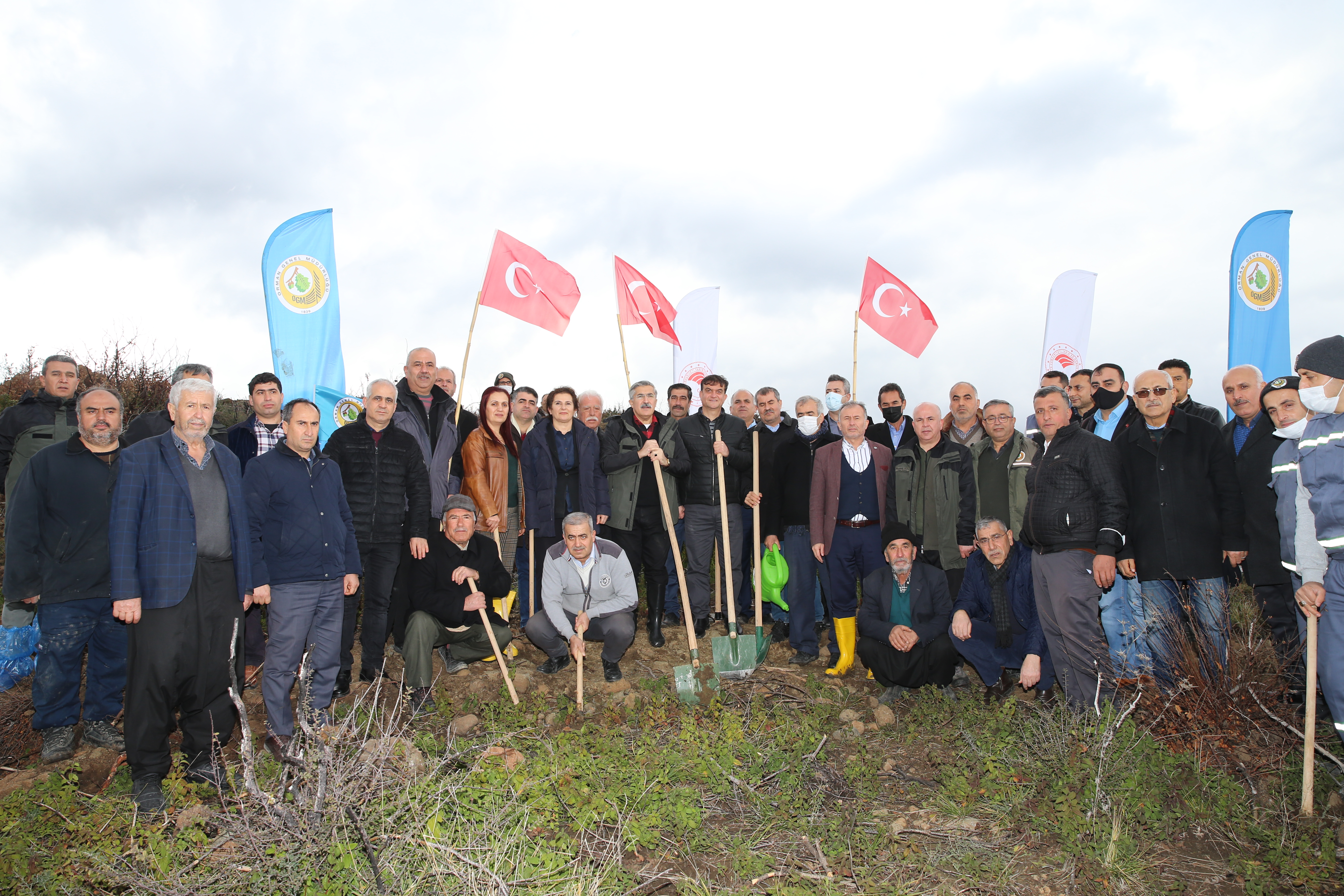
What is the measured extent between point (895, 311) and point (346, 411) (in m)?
6.94

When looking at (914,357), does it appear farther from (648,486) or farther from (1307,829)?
(1307,829)

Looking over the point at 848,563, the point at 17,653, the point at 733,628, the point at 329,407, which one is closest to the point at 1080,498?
the point at 848,563

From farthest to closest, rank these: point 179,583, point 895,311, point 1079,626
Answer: point 895,311, point 1079,626, point 179,583

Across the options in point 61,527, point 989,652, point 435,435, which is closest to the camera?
point 61,527

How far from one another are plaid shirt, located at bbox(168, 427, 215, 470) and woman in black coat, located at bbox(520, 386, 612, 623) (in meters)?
2.64

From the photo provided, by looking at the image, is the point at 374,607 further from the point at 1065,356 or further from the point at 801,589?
the point at 1065,356

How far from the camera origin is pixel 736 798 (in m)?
4.51

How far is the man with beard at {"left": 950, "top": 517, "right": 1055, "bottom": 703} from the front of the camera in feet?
19.3

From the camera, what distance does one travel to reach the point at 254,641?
6043mm

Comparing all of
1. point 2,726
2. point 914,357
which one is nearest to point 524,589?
point 2,726

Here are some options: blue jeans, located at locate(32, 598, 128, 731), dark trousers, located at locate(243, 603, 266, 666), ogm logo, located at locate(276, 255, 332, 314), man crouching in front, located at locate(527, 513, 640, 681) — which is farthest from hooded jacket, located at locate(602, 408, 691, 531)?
ogm logo, located at locate(276, 255, 332, 314)

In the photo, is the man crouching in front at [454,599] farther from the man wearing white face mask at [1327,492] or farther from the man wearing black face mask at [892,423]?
the man wearing white face mask at [1327,492]

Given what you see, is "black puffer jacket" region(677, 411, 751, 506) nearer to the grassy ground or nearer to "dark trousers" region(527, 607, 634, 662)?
"dark trousers" region(527, 607, 634, 662)

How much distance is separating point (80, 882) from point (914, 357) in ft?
29.6
